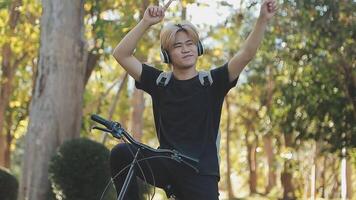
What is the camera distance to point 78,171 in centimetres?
908

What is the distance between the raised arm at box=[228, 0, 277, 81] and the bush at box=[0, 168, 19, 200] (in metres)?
7.89

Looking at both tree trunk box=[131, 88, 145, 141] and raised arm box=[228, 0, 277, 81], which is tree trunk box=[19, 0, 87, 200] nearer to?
raised arm box=[228, 0, 277, 81]

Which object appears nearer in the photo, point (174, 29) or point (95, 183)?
point (174, 29)

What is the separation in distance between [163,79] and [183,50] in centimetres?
21

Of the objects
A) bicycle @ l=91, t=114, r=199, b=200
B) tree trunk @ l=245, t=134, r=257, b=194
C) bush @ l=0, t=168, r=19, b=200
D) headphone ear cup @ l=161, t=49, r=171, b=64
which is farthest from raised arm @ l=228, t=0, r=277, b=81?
tree trunk @ l=245, t=134, r=257, b=194

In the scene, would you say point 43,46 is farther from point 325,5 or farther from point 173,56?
point 325,5

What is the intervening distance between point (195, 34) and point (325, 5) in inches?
461

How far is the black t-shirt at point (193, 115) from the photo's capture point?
3.58 meters

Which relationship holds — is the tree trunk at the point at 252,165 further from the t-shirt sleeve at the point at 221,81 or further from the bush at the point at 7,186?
the t-shirt sleeve at the point at 221,81

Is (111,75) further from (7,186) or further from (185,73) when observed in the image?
(185,73)

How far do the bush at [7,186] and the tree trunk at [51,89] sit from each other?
49.1 inches

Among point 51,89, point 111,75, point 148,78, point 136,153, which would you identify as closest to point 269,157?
point 111,75

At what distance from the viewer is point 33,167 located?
9570 millimetres

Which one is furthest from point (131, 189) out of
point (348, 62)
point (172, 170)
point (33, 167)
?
point (348, 62)
